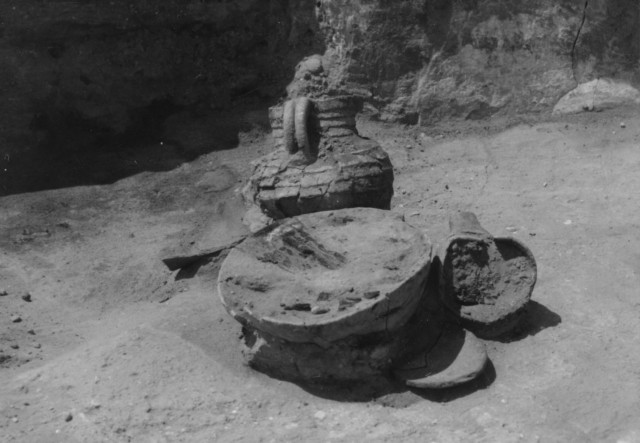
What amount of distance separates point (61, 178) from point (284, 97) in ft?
7.81

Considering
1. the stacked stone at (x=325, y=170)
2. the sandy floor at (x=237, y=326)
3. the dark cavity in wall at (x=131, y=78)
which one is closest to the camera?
the sandy floor at (x=237, y=326)

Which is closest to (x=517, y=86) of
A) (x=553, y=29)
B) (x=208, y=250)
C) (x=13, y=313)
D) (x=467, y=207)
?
(x=553, y=29)

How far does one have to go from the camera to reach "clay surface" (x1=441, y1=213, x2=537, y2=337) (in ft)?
15.0

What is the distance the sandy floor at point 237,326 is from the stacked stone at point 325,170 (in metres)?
0.61

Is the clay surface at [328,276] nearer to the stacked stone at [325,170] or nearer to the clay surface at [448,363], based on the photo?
the clay surface at [448,363]

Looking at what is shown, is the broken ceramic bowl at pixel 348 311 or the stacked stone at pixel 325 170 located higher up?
the stacked stone at pixel 325 170

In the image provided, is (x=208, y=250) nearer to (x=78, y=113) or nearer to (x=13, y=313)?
(x=13, y=313)

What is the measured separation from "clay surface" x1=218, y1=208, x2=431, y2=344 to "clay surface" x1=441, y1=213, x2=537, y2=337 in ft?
0.89

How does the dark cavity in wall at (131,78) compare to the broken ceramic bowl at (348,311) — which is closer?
the broken ceramic bowl at (348,311)

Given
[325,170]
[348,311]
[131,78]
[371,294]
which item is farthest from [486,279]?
[131,78]

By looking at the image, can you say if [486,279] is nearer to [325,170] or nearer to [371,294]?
[371,294]

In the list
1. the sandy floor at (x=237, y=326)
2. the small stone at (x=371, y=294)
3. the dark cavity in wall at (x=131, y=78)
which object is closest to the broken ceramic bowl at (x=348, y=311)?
the small stone at (x=371, y=294)

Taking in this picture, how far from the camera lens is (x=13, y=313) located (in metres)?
5.48

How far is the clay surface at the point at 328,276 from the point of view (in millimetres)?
4086
